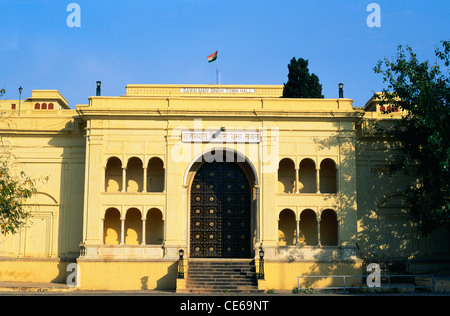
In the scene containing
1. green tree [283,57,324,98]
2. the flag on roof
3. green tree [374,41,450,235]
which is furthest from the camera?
green tree [283,57,324,98]

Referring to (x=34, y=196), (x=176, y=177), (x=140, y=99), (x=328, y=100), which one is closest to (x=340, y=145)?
(x=328, y=100)

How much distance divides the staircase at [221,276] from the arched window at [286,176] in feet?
15.7

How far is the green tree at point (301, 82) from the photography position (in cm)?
4541

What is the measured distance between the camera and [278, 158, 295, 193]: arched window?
101 feet

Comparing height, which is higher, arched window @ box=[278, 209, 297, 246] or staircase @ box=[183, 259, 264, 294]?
arched window @ box=[278, 209, 297, 246]

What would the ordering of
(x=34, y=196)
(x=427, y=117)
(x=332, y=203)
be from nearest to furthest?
(x=427, y=117)
(x=332, y=203)
(x=34, y=196)

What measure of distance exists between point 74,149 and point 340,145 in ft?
48.4

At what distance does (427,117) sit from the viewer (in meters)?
25.7

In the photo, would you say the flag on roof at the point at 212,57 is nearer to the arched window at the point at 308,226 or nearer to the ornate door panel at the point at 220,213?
the ornate door panel at the point at 220,213

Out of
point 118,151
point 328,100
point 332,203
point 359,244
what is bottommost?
point 359,244

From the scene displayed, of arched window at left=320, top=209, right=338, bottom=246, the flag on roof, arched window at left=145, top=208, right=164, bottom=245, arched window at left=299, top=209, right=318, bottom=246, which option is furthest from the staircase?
the flag on roof

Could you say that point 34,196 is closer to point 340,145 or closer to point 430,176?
point 340,145

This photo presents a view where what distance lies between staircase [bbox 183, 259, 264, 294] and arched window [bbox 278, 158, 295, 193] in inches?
188

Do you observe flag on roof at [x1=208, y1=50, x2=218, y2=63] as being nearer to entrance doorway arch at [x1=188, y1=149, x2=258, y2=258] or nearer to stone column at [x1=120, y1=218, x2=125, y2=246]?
entrance doorway arch at [x1=188, y1=149, x2=258, y2=258]
